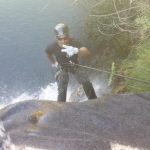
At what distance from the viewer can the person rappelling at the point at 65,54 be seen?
15.3ft

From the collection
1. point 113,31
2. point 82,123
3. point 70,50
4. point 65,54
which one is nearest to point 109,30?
point 113,31

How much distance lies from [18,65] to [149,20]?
22.3 ft

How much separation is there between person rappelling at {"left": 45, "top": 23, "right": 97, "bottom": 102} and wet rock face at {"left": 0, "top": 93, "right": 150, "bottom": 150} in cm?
168

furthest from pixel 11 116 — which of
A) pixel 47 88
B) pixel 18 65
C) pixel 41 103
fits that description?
pixel 18 65

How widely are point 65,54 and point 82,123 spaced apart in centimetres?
251

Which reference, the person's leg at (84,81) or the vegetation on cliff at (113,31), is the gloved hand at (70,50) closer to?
the person's leg at (84,81)

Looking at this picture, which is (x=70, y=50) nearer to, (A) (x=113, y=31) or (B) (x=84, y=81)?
(B) (x=84, y=81)

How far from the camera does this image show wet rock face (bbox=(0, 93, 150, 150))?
242 cm

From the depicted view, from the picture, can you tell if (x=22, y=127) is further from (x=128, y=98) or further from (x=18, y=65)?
(x=18, y=65)

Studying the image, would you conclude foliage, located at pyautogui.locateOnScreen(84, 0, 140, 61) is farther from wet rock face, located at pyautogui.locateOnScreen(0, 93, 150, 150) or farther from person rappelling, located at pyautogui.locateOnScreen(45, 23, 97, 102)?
wet rock face, located at pyautogui.locateOnScreen(0, 93, 150, 150)

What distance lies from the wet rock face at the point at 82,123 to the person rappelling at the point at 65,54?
1.68 metres

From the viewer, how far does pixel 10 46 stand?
1100 centimetres

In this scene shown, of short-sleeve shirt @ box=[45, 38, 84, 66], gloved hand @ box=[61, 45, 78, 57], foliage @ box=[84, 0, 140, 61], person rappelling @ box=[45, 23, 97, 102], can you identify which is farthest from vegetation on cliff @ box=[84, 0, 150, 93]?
gloved hand @ box=[61, 45, 78, 57]

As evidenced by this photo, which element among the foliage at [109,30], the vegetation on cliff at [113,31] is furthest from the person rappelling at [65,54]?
the foliage at [109,30]
